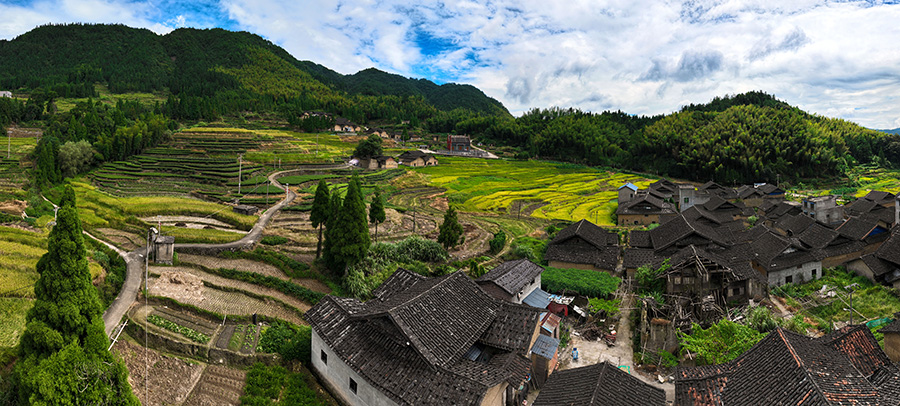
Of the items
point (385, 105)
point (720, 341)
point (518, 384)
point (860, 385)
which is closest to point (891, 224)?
point (720, 341)

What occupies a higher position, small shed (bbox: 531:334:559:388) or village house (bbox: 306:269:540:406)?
village house (bbox: 306:269:540:406)

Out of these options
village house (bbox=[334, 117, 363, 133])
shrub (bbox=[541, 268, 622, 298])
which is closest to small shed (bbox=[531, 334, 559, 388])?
shrub (bbox=[541, 268, 622, 298])

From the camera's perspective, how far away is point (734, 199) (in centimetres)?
5797

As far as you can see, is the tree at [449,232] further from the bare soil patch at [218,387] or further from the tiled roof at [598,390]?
the bare soil patch at [218,387]

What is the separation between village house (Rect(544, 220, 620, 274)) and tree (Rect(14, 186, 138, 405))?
1015 inches

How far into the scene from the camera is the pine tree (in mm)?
24891

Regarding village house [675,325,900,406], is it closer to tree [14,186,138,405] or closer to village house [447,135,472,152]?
tree [14,186,138,405]

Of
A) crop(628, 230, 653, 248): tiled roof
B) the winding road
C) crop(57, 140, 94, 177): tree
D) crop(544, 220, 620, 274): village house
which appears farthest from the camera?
crop(57, 140, 94, 177): tree

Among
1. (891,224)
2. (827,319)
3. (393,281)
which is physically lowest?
(827,319)

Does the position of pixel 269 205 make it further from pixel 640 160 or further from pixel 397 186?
pixel 640 160

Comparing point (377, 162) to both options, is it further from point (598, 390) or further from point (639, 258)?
point (598, 390)

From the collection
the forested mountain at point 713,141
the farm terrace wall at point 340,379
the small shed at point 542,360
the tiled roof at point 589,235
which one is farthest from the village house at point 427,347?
the forested mountain at point 713,141

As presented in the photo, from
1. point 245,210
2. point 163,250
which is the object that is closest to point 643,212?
point 245,210

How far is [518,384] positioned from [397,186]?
5214cm
